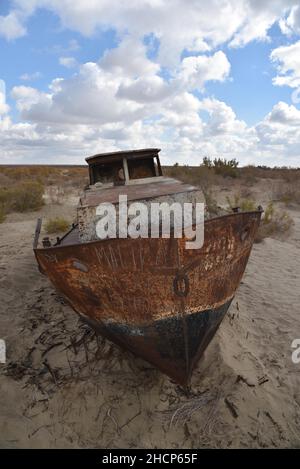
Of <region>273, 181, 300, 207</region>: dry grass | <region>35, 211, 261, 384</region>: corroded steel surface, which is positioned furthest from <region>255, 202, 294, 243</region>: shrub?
<region>35, 211, 261, 384</region>: corroded steel surface

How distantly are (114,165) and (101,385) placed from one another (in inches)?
117

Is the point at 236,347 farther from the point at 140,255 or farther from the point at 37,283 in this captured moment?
the point at 37,283

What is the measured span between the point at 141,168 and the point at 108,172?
19.7 inches

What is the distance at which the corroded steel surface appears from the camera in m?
2.48

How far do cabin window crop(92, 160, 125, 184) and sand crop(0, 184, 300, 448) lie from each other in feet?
6.22

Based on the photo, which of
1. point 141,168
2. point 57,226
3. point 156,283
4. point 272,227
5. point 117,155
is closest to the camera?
point 156,283

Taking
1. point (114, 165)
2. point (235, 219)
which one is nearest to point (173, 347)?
point (235, 219)

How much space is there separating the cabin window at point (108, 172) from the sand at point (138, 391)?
6.22 ft

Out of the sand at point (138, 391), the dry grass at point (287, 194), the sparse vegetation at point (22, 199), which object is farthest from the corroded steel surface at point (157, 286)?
the dry grass at point (287, 194)

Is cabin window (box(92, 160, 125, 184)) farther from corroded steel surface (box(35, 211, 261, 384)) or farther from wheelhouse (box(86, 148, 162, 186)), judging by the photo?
corroded steel surface (box(35, 211, 261, 384))

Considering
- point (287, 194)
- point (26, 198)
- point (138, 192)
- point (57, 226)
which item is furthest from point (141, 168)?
point (287, 194)

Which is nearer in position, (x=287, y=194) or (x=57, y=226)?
(x=57, y=226)

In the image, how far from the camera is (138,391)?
9.91ft

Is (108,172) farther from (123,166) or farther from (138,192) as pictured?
(138,192)
